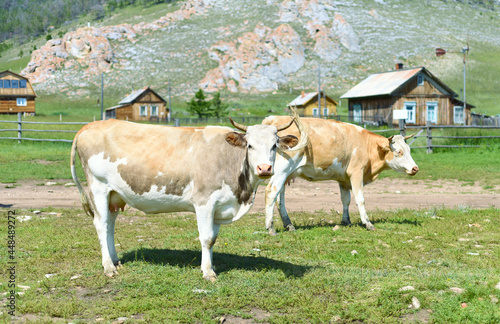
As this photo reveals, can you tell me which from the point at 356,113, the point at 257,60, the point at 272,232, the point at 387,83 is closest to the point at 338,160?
the point at 272,232

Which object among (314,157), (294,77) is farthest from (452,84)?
(314,157)

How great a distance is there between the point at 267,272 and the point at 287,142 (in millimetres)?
1755

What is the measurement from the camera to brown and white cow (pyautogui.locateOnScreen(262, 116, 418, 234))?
9.96 metres

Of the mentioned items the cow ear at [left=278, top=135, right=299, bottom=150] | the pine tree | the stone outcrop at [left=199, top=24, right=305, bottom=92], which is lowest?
the cow ear at [left=278, top=135, right=299, bottom=150]

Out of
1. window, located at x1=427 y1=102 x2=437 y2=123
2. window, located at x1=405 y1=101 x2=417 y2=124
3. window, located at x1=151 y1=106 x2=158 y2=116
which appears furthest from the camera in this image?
window, located at x1=151 y1=106 x2=158 y2=116

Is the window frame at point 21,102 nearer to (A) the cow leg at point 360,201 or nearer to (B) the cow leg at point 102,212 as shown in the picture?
(A) the cow leg at point 360,201

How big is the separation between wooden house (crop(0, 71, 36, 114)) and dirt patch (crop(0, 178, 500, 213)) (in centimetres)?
6505

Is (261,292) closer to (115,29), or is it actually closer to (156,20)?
(115,29)

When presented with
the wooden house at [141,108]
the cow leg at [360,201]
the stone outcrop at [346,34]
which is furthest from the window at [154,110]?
the cow leg at [360,201]

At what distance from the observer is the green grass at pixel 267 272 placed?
5.34m

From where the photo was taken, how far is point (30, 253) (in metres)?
7.70

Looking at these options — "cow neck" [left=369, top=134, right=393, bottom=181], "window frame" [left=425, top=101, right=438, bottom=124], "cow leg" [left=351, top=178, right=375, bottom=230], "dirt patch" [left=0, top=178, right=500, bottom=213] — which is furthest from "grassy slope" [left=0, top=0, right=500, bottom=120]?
"cow leg" [left=351, top=178, right=375, bottom=230]

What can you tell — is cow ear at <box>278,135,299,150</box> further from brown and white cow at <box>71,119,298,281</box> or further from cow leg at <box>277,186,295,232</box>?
cow leg at <box>277,186,295,232</box>

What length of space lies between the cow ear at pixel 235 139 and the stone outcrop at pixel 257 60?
10209 centimetres
